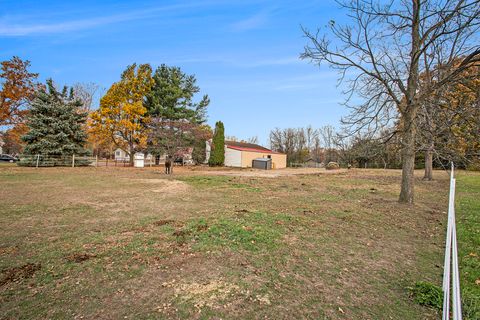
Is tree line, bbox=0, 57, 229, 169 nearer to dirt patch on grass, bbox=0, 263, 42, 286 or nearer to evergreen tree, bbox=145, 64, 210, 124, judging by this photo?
evergreen tree, bbox=145, 64, 210, 124

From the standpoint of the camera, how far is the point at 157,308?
90.8 inches

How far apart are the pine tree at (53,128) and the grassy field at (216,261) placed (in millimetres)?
16092

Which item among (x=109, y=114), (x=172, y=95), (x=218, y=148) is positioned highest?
(x=172, y=95)

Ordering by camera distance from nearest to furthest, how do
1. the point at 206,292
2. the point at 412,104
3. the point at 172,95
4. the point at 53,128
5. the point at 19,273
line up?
the point at 206,292, the point at 19,273, the point at 412,104, the point at 53,128, the point at 172,95

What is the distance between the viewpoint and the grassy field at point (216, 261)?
240 centimetres

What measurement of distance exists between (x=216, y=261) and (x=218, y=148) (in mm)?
27463

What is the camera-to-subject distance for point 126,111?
23.3 metres

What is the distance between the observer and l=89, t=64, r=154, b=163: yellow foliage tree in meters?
23.2

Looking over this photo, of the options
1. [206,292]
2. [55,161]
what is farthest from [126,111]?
[206,292]

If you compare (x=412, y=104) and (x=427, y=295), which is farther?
(x=412, y=104)

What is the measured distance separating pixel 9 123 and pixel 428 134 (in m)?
30.3

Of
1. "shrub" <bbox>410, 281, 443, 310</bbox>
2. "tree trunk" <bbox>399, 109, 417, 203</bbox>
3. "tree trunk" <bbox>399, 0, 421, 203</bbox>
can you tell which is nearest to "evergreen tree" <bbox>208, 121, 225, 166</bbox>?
"tree trunk" <bbox>399, 109, 417, 203</bbox>

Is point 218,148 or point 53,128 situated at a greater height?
point 53,128

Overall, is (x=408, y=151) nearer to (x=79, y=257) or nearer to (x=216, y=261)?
(x=216, y=261)
